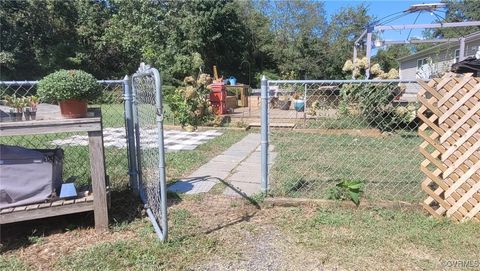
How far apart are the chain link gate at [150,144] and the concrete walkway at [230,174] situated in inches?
23.7

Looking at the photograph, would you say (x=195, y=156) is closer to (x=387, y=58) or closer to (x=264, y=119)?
(x=264, y=119)

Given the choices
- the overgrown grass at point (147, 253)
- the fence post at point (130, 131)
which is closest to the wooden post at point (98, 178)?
the overgrown grass at point (147, 253)

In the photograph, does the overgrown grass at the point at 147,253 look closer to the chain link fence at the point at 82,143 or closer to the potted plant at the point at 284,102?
the chain link fence at the point at 82,143

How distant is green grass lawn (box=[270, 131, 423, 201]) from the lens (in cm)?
402

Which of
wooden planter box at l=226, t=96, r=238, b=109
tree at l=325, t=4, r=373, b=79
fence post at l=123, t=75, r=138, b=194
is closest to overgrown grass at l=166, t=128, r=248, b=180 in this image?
fence post at l=123, t=75, r=138, b=194

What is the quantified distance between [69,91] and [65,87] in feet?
0.13

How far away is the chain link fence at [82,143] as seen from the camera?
3.21 metres

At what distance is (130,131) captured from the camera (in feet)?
12.2

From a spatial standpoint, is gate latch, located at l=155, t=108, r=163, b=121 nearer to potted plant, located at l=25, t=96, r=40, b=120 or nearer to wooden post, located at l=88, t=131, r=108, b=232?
wooden post, located at l=88, t=131, r=108, b=232

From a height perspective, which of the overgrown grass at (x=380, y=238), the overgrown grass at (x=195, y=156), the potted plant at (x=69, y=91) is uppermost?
the potted plant at (x=69, y=91)

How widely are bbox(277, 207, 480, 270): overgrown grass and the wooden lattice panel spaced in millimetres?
208

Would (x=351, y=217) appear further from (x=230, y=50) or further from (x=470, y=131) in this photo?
(x=230, y=50)

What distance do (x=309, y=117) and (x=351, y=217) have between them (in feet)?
22.1

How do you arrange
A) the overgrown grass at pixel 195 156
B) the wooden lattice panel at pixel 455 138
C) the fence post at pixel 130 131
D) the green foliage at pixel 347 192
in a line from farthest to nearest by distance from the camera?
the overgrown grass at pixel 195 156 → the fence post at pixel 130 131 → the green foliage at pixel 347 192 → the wooden lattice panel at pixel 455 138
